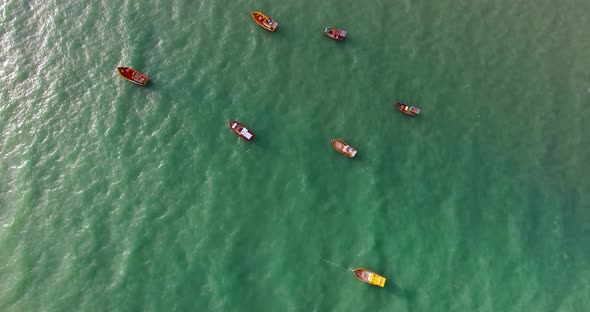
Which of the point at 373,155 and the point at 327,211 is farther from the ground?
the point at 373,155

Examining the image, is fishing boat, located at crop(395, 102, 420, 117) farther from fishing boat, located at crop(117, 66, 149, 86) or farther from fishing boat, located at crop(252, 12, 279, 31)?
fishing boat, located at crop(117, 66, 149, 86)

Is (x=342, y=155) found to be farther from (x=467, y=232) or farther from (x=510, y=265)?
(x=510, y=265)

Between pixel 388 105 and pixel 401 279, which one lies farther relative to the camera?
pixel 388 105

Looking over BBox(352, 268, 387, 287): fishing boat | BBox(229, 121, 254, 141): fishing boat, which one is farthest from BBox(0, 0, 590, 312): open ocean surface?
BBox(229, 121, 254, 141): fishing boat

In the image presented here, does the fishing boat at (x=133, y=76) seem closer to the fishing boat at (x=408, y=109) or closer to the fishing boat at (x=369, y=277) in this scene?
the fishing boat at (x=408, y=109)

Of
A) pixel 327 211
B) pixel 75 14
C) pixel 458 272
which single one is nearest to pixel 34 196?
pixel 75 14

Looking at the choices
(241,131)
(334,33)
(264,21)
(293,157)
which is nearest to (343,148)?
(293,157)
